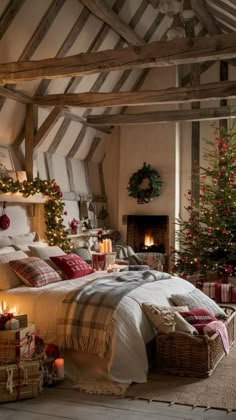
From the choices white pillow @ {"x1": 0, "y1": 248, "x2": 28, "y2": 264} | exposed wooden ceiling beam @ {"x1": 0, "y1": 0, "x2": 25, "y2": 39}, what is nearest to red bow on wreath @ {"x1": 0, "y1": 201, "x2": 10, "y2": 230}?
white pillow @ {"x1": 0, "y1": 248, "x2": 28, "y2": 264}

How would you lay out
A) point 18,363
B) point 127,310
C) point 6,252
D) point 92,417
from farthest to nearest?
1. point 6,252
2. point 127,310
3. point 18,363
4. point 92,417

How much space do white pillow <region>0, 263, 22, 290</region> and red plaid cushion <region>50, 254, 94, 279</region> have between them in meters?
0.56

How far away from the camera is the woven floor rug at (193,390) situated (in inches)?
137

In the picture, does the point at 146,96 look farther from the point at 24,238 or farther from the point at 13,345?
the point at 13,345

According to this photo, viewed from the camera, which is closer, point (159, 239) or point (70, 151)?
point (70, 151)

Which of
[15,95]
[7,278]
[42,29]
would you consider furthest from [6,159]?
[7,278]

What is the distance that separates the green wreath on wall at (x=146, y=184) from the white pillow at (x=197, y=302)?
14.5ft

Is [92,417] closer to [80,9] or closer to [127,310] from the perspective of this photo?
[127,310]

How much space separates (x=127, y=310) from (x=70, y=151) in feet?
17.7

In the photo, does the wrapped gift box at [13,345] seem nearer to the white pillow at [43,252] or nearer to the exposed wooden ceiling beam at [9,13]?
the white pillow at [43,252]

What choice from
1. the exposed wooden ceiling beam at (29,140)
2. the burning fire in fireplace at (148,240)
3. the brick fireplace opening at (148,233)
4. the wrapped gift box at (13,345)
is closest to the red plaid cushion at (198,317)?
the wrapped gift box at (13,345)

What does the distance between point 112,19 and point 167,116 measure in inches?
80.0

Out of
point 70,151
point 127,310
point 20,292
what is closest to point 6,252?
point 20,292

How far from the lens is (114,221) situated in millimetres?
10086
